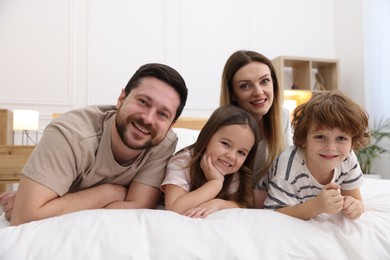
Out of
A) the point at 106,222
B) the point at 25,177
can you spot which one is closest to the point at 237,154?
the point at 106,222

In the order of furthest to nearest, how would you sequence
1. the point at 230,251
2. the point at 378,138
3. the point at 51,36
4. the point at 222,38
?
the point at 222,38 < the point at 378,138 < the point at 51,36 < the point at 230,251

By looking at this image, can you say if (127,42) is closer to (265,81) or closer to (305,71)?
(305,71)

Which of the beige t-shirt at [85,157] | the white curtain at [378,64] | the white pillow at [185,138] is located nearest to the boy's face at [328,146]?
the beige t-shirt at [85,157]

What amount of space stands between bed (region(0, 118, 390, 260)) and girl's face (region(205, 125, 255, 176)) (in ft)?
0.82

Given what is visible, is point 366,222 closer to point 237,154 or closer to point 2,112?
point 237,154

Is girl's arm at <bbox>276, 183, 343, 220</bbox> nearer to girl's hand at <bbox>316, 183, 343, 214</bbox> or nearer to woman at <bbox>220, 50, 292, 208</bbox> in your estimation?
girl's hand at <bbox>316, 183, 343, 214</bbox>

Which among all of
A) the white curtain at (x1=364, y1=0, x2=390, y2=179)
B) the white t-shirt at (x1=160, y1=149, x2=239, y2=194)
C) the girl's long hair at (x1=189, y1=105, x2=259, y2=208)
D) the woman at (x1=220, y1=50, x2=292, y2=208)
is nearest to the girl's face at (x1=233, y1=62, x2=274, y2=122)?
the woman at (x1=220, y1=50, x2=292, y2=208)

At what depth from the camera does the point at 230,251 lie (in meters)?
0.77

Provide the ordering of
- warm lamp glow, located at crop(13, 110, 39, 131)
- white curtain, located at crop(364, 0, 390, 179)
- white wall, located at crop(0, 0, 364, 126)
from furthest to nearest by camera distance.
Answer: white curtain, located at crop(364, 0, 390, 179), white wall, located at crop(0, 0, 364, 126), warm lamp glow, located at crop(13, 110, 39, 131)

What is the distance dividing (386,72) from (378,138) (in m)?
0.66

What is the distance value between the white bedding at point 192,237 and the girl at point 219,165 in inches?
7.9

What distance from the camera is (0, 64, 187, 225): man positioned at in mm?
986

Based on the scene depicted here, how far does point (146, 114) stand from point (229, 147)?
0.30 metres

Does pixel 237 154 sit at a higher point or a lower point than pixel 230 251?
higher
